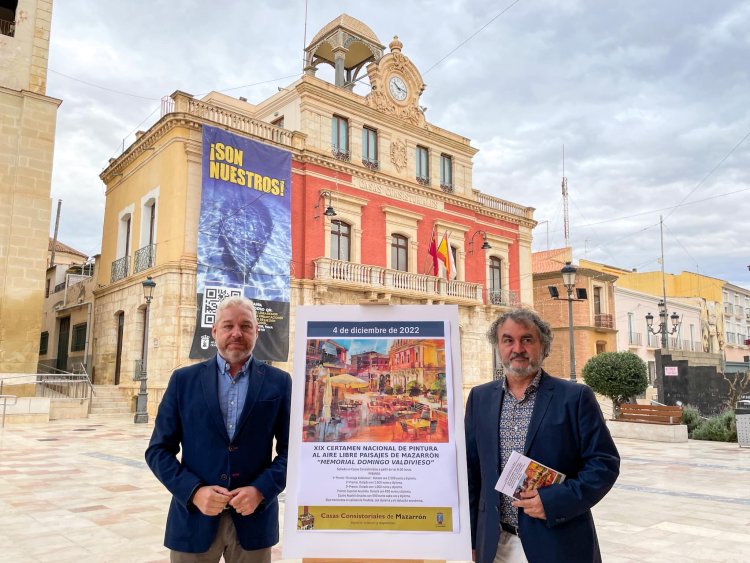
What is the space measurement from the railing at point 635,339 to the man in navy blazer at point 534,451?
1294 inches

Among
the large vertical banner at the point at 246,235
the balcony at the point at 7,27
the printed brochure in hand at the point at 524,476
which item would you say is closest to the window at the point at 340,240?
the large vertical banner at the point at 246,235

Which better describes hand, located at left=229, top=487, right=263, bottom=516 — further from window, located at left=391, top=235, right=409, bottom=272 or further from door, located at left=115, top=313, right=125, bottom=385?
window, located at left=391, top=235, right=409, bottom=272

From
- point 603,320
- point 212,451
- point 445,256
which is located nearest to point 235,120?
point 445,256

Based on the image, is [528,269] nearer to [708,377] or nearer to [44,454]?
[708,377]

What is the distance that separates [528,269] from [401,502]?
25.2 metres

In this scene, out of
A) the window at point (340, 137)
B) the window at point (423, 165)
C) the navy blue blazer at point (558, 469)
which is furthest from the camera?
the window at point (423, 165)

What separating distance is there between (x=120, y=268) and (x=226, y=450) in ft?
62.7

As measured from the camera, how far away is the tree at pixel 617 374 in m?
14.1

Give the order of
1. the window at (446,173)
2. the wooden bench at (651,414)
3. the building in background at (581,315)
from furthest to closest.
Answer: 1. the building in background at (581,315)
2. the window at (446,173)
3. the wooden bench at (651,414)

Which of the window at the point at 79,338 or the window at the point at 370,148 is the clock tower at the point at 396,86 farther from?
the window at the point at 79,338

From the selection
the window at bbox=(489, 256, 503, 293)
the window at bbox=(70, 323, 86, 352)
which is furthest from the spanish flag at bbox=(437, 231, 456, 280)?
the window at bbox=(70, 323, 86, 352)

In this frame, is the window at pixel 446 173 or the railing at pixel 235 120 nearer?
the railing at pixel 235 120

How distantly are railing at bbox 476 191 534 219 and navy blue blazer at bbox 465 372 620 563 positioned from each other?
23.3 m

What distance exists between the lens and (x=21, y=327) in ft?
53.1
